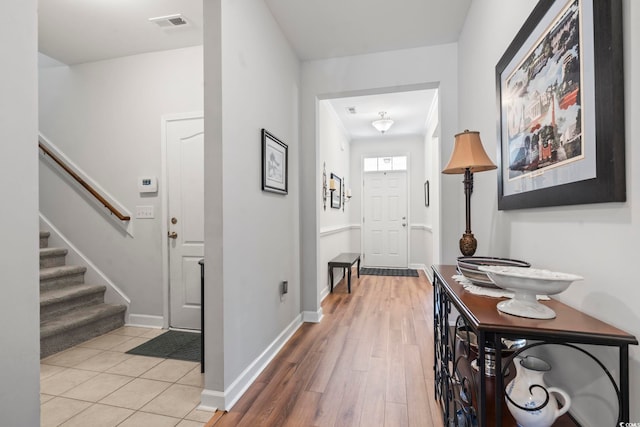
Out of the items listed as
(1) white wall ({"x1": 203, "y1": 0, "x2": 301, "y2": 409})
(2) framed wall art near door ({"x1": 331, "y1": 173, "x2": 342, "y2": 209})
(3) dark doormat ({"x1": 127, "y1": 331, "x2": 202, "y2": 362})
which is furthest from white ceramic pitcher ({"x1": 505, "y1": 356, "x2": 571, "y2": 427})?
(2) framed wall art near door ({"x1": 331, "y1": 173, "x2": 342, "y2": 209})

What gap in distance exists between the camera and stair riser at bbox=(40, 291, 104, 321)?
2.63 metres

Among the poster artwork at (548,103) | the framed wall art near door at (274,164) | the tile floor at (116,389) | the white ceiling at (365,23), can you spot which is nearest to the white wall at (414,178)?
the white ceiling at (365,23)

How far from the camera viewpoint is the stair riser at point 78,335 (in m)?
2.43

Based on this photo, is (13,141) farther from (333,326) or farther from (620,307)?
(333,326)

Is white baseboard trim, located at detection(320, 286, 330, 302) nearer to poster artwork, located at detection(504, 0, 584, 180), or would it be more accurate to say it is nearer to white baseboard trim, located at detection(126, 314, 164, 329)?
white baseboard trim, located at detection(126, 314, 164, 329)

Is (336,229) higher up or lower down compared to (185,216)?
lower down

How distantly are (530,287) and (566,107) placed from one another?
653 mm

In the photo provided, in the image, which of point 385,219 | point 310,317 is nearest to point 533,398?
point 310,317

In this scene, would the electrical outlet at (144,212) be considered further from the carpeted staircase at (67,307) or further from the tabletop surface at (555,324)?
the tabletop surface at (555,324)

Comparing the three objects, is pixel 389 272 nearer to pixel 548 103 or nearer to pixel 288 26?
pixel 288 26

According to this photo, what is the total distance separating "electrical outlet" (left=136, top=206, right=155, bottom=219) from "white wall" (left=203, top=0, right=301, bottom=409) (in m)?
1.42

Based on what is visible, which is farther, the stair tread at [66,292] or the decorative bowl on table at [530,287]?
the stair tread at [66,292]

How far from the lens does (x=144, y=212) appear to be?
3139 mm

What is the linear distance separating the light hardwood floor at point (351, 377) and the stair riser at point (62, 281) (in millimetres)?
2299
